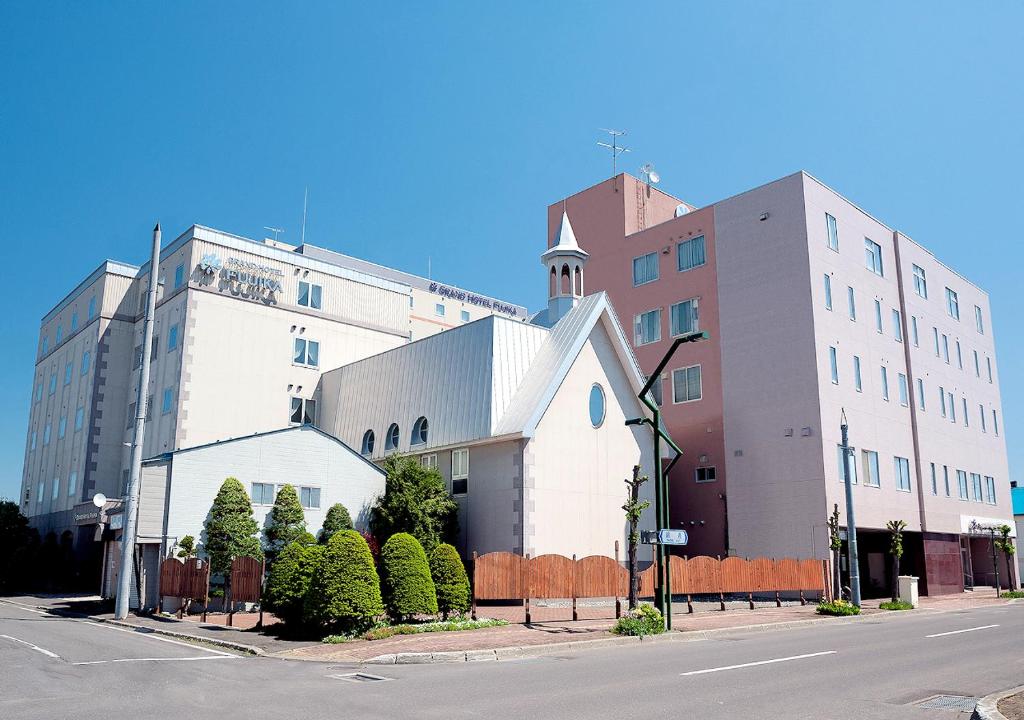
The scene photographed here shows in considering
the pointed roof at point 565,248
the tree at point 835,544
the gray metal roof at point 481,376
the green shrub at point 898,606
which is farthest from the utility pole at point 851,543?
the pointed roof at point 565,248

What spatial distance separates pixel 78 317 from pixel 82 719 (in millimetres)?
45091

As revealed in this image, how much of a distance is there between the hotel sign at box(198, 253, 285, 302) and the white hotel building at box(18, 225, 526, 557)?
0.05 m

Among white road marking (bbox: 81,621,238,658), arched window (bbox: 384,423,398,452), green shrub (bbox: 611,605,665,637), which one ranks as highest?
arched window (bbox: 384,423,398,452)

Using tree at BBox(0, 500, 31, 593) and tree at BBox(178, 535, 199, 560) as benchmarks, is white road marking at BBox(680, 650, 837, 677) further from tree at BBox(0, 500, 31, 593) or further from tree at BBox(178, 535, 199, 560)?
tree at BBox(0, 500, 31, 593)

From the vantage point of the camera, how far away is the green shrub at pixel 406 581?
19594 mm

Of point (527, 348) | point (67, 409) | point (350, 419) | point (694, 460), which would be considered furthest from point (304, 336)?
point (694, 460)

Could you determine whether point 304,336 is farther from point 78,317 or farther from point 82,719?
point 82,719

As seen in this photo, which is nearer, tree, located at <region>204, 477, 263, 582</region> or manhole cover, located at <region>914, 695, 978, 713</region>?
manhole cover, located at <region>914, 695, 978, 713</region>

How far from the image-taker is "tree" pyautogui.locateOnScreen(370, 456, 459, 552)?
29906 millimetres

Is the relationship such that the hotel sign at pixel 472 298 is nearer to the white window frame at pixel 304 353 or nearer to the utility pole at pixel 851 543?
the white window frame at pixel 304 353

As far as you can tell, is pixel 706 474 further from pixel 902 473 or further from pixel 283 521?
pixel 283 521

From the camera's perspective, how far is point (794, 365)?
3775 centimetres

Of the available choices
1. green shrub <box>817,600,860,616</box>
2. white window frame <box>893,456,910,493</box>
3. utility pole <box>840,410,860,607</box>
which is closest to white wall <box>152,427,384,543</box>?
green shrub <box>817,600,860,616</box>

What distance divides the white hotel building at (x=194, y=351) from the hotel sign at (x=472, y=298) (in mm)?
25735
